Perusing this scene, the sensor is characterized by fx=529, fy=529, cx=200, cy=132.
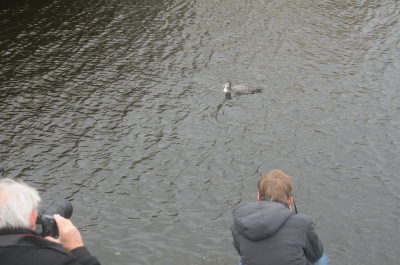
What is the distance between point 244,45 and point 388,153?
9.07m

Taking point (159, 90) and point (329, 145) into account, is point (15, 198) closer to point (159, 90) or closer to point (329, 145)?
point (329, 145)

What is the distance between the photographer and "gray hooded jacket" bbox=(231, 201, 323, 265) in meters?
5.59

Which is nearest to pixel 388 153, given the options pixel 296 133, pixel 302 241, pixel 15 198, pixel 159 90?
pixel 296 133

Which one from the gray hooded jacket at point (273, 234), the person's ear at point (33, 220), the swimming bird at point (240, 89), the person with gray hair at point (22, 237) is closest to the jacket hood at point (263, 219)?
the gray hooded jacket at point (273, 234)

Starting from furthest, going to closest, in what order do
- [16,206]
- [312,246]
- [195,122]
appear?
[195,122] → [312,246] → [16,206]

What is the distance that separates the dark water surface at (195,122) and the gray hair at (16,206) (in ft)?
18.4

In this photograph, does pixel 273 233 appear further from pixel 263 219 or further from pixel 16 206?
pixel 16 206

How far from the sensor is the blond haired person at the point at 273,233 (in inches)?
220

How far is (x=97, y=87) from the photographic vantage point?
17.3m

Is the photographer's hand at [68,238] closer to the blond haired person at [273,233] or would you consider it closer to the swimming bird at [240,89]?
the blond haired person at [273,233]

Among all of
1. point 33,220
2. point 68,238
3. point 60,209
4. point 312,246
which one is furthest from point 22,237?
point 312,246

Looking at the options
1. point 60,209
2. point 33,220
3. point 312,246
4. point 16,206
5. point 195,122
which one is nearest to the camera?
point 16,206

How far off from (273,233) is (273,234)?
36 mm

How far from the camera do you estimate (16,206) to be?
450 cm
